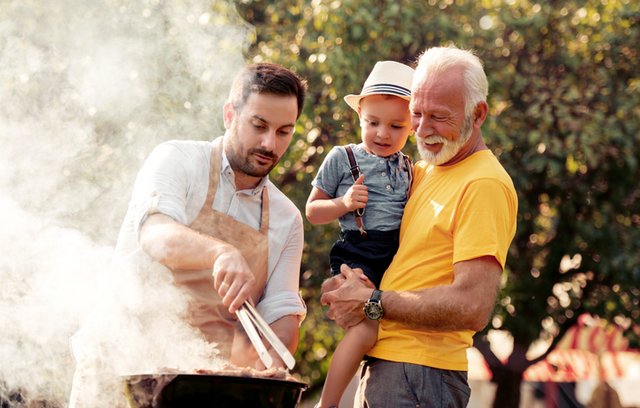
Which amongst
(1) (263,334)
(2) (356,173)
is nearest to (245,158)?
(2) (356,173)

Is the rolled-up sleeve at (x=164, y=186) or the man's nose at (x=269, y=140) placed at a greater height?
the man's nose at (x=269, y=140)

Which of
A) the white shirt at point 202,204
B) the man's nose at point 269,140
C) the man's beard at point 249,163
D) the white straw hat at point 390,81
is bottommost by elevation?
the white shirt at point 202,204

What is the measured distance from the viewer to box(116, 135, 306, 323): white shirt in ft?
11.4

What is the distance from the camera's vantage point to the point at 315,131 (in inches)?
297

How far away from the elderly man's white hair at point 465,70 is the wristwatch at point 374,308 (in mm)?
716

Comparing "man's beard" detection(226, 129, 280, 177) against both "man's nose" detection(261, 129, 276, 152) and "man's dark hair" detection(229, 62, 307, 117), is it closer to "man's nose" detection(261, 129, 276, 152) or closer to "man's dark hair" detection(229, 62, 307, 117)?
"man's nose" detection(261, 129, 276, 152)

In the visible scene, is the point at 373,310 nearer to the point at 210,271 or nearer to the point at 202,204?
the point at 210,271

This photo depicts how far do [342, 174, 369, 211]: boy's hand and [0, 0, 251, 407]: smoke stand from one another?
2.56 feet

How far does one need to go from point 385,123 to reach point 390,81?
0.16m

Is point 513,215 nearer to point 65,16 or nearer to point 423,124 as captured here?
point 423,124

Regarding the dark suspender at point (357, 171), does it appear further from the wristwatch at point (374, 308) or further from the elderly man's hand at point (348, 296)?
the wristwatch at point (374, 308)

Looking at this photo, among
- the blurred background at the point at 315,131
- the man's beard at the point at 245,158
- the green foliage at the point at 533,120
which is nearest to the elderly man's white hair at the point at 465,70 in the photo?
the man's beard at the point at 245,158

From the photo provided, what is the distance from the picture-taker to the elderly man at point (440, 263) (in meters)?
3.15

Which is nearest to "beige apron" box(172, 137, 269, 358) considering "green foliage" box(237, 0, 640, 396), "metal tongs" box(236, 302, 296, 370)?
"metal tongs" box(236, 302, 296, 370)
